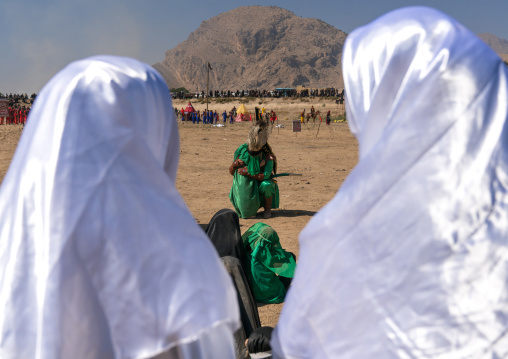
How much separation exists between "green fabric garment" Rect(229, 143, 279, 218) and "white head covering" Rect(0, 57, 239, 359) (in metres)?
6.08

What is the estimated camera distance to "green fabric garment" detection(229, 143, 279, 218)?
7.71 m

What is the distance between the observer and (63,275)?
4.96ft

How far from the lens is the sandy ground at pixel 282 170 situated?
759cm

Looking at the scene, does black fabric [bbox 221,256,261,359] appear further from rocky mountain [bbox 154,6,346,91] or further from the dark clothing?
rocky mountain [bbox 154,6,346,91]

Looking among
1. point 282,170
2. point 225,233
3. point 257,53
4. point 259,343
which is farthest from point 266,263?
point 257,53

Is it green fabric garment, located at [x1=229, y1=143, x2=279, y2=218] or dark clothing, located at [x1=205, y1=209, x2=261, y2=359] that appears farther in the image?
green fabric garment, located at [x1=229, y1=143, x2=279, y2=218]

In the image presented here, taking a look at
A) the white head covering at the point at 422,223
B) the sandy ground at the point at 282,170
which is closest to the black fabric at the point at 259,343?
the white head covering at the point at 422,223

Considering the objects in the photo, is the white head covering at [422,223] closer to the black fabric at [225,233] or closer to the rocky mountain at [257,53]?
the black fabric at [225,233]

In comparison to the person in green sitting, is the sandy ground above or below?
below

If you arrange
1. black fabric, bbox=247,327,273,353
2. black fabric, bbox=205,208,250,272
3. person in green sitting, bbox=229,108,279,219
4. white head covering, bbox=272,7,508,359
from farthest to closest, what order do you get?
person in green sitting, bbox=229,108,279,219 → black fabric, bbox=205,208,250,272 → black fabric, bbox=247,327,273,353 → white head covering, bbox=272,7,508,359

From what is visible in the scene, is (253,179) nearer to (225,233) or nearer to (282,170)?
(225,233)

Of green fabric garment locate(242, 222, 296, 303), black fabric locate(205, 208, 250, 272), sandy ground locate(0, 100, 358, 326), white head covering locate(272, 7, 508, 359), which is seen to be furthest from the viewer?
sandy ground locate(0, 100, 358, 326)

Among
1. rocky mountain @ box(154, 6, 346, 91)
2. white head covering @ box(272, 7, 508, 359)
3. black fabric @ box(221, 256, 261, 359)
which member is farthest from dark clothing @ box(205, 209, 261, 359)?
rocky mountain @ box(154, 6, 346, 91)

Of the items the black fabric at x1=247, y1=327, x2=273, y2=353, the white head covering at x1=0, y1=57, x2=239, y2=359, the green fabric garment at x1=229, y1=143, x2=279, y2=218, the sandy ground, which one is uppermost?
the white head covering at x1=0, y1=57, x2=239, y2=359
